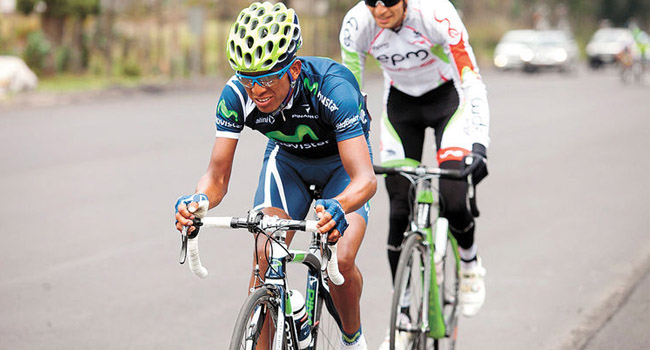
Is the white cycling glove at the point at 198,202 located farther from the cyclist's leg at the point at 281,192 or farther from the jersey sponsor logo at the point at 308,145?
the jersey sponsor logo at the point at 308,145

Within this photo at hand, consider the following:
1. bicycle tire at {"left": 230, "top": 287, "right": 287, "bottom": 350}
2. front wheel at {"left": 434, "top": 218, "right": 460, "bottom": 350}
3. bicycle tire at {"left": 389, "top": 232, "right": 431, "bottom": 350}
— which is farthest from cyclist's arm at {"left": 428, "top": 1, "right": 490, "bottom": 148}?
bicycle tire at {"left": 230, "top": 287, "right": 287, "bottom": 350}

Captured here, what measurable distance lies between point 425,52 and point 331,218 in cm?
211

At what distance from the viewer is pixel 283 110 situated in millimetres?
4008

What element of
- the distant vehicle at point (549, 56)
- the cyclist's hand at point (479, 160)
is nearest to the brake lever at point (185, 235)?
the cyclist's hand at point (479, 160)

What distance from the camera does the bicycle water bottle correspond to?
371 cm

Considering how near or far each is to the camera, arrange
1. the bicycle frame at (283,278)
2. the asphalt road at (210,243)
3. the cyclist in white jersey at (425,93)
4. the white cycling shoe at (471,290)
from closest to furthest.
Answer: the bicycle frame at (283,278) < the cyclist in white jersey at (425,93) < the white cycling shoe at (471,290) < the asphalt road at (210,243)

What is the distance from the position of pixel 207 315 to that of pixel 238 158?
6509 mm

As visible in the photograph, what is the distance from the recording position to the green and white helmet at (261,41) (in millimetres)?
3572

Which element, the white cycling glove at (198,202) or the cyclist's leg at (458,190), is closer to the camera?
the white cycling glove at (198,202)

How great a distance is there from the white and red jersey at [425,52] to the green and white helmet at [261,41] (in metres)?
1.44

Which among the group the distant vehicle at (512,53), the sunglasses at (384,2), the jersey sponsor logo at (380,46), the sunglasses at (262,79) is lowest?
the distant vehicle at (512,53)

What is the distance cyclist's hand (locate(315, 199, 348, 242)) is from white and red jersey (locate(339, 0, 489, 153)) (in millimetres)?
1614

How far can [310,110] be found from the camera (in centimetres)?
404

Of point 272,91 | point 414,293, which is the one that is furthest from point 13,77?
point 272,91
